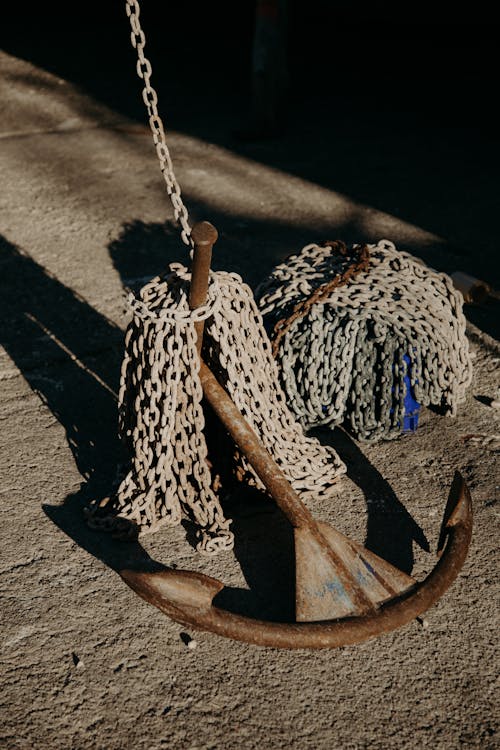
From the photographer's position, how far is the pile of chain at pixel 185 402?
9.03 ft

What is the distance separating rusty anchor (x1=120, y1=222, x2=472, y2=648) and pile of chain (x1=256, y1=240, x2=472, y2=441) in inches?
20.9

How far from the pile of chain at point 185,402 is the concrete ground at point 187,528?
0.39ft

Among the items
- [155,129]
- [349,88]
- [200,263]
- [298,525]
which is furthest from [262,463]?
[349,88]

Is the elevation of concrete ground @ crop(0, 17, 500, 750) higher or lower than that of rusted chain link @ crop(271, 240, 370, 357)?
lower

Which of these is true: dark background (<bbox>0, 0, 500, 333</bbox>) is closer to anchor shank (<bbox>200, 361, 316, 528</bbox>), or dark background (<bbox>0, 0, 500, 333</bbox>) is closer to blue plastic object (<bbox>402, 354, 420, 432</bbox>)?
blue plastic object (<bbox>402, 354, 420, 432</bbox>)

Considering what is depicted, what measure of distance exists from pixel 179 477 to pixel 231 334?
0.53m

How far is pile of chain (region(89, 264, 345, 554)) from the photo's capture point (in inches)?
108

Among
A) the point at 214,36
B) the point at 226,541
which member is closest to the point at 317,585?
the point at 226,541

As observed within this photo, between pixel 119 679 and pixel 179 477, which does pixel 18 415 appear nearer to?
pixel 179 477

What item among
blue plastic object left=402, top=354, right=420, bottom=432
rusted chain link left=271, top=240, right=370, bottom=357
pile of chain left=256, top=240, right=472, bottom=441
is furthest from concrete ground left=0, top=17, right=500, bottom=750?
rusted chain link left=271, top=240, right=370, bottom=357

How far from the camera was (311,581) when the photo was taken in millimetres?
2598

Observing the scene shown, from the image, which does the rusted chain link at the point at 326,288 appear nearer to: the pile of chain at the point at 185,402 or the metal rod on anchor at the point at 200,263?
the pile of chain at the point at 185,402

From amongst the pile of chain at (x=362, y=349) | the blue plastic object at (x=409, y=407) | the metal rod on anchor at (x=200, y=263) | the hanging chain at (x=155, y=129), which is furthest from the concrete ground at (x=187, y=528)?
the hanging chain at (x=155, y=129)

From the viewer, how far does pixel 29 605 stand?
2.65 m
